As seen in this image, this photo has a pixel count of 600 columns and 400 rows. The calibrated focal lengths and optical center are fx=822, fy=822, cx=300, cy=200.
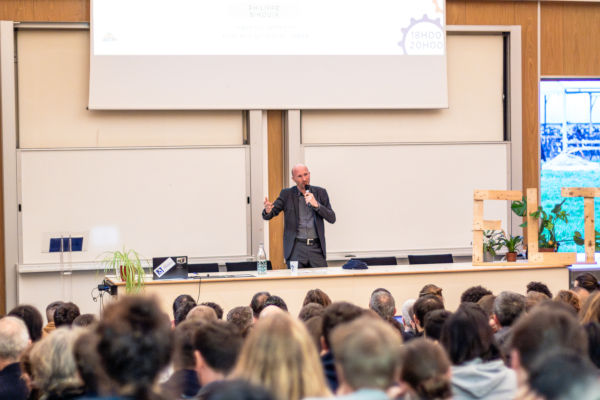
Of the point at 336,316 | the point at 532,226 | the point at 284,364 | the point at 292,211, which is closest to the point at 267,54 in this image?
the point at 292,211

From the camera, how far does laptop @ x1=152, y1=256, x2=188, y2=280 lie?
21.5 feet

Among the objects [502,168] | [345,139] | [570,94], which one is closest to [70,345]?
[345,139]

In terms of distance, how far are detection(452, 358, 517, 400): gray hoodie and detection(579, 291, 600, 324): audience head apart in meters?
0.62

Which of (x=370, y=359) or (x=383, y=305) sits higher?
(x=370, y=359)

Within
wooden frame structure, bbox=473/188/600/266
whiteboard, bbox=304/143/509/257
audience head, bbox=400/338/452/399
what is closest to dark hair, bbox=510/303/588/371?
audience head, bbox=400/338/452/399

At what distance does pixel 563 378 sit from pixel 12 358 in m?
2.20

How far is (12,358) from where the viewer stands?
10.4ft

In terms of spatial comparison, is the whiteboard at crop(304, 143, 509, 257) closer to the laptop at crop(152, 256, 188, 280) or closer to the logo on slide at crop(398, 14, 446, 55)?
the logo on slide at crop(398, 14, 446, 55)

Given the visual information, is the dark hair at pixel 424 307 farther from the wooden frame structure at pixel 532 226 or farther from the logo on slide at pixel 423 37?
the logo on slide at pixel 423 37

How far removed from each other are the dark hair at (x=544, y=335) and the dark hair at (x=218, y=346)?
910 millimetres

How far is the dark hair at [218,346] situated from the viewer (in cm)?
274

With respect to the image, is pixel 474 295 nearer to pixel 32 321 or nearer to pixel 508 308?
pixel 508 308

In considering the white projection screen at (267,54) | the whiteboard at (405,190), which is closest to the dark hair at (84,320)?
the white projection screen at (267,54)

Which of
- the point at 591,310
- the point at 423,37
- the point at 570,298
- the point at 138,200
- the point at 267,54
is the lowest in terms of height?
the point at 570,298
